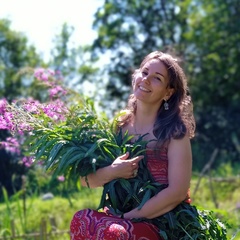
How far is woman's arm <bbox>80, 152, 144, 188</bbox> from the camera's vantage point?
3.68 metres

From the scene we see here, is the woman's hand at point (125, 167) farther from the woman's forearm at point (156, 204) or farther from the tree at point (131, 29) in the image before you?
the tree at point (131, 29)

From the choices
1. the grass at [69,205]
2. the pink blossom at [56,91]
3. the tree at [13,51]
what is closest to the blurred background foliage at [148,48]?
the tree at [13,51]

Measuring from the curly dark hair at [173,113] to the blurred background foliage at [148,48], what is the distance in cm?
2169

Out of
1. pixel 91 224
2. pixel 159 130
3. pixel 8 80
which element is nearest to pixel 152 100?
pixel 159 130

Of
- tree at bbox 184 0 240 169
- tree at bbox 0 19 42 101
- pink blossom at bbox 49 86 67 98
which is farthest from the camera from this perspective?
tree at bbox 0 19 42 101

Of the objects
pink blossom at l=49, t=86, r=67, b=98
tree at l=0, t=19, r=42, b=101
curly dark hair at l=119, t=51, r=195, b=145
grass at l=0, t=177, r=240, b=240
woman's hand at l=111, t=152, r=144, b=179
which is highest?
curly dark hair at l=119, t=51, r=195, b=145

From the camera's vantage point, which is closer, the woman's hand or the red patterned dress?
the red patterned dress

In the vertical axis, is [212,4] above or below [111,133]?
above

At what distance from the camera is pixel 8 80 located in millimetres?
26922

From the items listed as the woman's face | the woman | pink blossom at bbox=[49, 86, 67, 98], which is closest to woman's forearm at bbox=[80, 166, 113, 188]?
the woman

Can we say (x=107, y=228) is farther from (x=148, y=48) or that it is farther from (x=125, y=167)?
(x=148, y=48)

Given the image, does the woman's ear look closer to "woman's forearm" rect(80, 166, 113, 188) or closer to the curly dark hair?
the curly dark hair

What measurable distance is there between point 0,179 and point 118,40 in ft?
59.6

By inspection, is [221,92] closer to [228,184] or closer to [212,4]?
[212,4]
